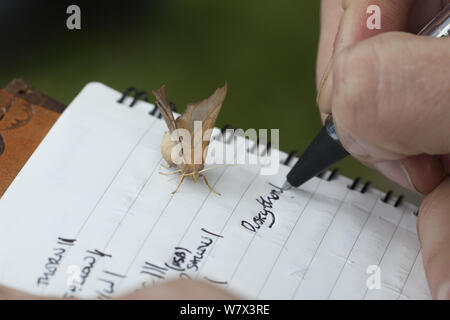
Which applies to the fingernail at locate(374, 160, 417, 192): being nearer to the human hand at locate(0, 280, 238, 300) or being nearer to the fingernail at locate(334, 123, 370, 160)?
the fingernail at locate(334, 123, 370, 160)

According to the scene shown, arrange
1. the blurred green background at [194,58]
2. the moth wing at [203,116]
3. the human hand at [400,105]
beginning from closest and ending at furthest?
the human hand at [400,105], the moth wing at [203,116], the blurred green background at [194,58]

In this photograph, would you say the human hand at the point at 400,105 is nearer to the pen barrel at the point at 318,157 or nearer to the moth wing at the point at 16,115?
the pen barrel at the point at 318,157

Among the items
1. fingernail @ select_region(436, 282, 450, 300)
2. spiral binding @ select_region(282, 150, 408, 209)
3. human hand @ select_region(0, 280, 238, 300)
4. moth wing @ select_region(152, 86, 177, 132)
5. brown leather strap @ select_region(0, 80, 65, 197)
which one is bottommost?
fingernail @ select_region(436, 282, 450, 300)

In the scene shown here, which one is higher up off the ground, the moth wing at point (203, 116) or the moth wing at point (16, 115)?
the moth wing at point (203, 116)

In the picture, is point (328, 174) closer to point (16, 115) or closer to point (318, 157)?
point (318, 157)

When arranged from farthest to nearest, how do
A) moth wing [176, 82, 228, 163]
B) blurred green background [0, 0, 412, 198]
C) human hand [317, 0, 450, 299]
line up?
blurred green background [0, 0, 412, 198]
moth wing [176, 82, 228, 163]
human hand [317, 0, 450, 299]

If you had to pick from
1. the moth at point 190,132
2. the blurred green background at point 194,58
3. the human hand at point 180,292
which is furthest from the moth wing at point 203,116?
the blurred green background at point 194,58

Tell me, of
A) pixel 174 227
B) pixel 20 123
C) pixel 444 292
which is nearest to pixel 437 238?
pixel 444 292

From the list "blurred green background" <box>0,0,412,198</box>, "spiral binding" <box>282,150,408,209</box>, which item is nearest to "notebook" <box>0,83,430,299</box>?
"spiral binding" <box>282,150,408,209</box>
